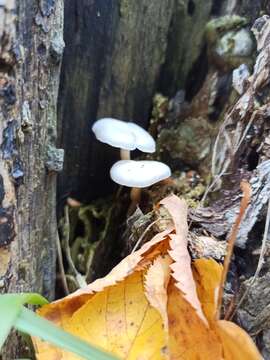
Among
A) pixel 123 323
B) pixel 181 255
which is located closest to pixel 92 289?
pixel 123 323

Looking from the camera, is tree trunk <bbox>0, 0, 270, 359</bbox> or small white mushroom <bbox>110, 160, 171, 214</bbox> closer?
tree trunk <bbox>0, 0, 270, 359</bbox>

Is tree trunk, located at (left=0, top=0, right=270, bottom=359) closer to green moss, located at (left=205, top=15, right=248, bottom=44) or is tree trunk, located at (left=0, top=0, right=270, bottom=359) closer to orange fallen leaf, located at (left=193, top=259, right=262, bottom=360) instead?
green moss, located at (left=205, top=15, right=248, bottom=44)

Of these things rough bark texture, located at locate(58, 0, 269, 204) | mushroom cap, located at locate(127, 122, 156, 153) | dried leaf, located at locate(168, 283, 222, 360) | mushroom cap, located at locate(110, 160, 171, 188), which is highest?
rough bark texture, located at locate(58, 0, 269, 204)

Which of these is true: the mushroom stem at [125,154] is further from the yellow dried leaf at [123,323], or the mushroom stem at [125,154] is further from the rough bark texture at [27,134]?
the yellow dried leaf at [123,323]

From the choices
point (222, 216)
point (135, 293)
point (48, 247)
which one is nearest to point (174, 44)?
point (222, 216)

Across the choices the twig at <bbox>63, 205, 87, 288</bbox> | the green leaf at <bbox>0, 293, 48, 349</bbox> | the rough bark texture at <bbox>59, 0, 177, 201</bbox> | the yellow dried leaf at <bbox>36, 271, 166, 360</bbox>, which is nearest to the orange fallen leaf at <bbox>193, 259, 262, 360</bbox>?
the yellow dried leaf at <bbox>36, 271, 166, 360</bbox>

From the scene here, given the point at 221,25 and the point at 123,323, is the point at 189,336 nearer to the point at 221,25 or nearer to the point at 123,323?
the point at 123,323

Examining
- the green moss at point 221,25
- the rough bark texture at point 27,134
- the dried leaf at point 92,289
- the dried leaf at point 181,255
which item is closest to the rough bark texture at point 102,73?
the green moss at point 221,25

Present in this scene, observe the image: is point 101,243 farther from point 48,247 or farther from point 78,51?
point 78,51
